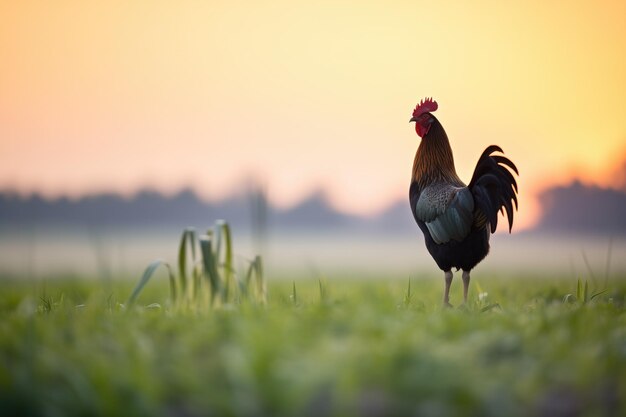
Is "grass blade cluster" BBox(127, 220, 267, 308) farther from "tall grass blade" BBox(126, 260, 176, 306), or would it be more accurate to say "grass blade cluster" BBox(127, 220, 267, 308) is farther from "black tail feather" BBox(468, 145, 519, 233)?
"black tail feather" BBox(468, 145, 519, 233)

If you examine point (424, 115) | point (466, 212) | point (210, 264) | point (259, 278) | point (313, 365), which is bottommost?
point (313, 365)

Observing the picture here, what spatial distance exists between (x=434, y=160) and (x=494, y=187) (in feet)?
2.38

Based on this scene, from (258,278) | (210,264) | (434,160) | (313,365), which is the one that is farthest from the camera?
(434,160)


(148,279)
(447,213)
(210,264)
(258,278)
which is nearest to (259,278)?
(258,278)

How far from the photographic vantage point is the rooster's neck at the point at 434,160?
590 cm

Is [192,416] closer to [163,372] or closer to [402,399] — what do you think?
[163,372]

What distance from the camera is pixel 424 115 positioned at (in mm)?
6090

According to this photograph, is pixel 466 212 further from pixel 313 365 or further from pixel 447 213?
pixel 313 365

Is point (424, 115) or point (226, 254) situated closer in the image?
point (226, 254)

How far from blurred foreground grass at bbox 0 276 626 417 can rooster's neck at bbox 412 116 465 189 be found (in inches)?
88.9

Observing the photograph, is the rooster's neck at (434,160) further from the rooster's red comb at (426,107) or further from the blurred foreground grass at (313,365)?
the blurred foreground grass at (313,365)

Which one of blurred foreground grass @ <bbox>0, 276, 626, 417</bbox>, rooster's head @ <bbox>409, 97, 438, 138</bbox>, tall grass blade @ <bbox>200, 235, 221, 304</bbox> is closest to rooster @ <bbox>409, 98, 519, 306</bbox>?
rooster's head @ <bbox>409, 97, 438, 138</bbox>

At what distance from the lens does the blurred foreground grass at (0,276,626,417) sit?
2512 mm

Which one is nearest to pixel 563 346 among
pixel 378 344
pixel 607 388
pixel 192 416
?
pixel 607 388
